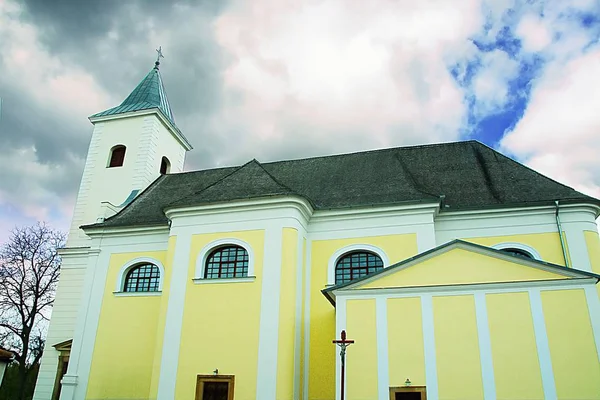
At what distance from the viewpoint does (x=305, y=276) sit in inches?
608

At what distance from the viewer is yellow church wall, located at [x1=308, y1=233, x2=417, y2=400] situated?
13.8 meters

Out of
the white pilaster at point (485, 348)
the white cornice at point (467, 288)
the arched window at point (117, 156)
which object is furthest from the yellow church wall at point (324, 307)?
the arched window at point (117, 156)

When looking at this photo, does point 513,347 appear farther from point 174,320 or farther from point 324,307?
point 174,320

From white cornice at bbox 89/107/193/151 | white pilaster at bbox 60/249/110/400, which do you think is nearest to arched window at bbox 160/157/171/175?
white cornice at bbox 89/107/193/151

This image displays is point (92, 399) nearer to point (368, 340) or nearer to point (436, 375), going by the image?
point (368, 340)

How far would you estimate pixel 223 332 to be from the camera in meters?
13.8

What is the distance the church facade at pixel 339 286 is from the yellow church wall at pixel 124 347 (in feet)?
0.16

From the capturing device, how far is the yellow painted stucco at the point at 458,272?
11.2 metres

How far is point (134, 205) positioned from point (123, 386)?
24.6 feet

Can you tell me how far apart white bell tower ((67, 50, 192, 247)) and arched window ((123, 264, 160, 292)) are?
142 inches

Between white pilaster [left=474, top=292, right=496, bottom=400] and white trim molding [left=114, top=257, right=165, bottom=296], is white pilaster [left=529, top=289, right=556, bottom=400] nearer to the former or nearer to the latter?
white pilaster [left=474, top=292, right=496, bottom=400]

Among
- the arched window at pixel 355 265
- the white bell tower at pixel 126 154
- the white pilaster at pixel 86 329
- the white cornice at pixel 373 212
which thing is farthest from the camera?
the white bell tower at pixel 126 154

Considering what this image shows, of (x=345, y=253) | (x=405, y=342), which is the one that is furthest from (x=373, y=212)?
(x=405, y=342)

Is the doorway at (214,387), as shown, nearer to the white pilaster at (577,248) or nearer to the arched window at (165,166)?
the white pilaster at (577,248)
